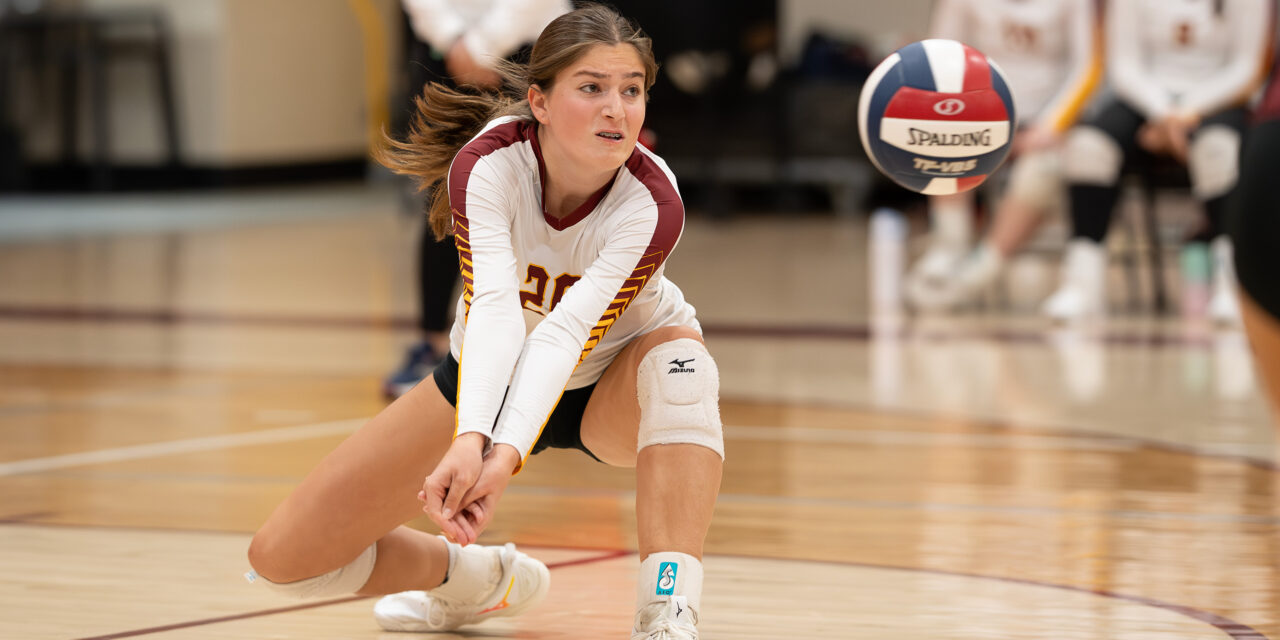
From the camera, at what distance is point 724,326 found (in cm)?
618

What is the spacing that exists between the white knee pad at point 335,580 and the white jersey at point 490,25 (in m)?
2.23

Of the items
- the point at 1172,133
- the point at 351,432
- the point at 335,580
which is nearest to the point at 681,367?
the point at 335,580

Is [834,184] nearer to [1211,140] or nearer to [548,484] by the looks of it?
[1211,140]

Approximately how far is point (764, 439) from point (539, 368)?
1995 millimetres

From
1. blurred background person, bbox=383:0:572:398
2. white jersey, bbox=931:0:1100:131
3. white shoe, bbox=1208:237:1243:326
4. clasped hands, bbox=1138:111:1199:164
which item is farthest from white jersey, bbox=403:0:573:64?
white shoe, bbox=1208:237:1243:326

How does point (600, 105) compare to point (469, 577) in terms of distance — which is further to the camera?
point (469, 577)

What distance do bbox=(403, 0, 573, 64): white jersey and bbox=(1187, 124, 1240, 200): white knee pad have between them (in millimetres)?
2761

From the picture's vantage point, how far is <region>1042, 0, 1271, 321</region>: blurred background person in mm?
6016

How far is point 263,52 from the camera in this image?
1329 cm

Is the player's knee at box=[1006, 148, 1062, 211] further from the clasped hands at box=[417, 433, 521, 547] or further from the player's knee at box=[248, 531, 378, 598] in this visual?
the clasped hands at box=[417, 433, 521, 547]

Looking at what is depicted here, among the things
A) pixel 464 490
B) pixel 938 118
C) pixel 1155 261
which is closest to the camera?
pixel 464 490

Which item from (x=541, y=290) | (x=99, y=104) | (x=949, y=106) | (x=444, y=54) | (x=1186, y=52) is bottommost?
(x=541, y=290)

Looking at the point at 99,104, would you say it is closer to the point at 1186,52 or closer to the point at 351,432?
the point at 1186,52

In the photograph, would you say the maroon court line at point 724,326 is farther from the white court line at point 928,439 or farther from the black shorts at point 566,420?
the black shorts at point 566,420
